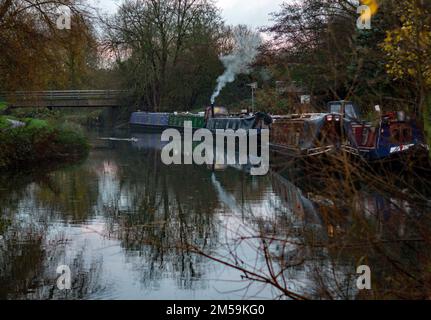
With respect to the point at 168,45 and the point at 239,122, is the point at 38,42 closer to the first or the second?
the point at 239,122

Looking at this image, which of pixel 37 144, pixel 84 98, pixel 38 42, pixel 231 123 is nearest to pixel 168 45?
pixel 84 98

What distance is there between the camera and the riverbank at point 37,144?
2092 cm

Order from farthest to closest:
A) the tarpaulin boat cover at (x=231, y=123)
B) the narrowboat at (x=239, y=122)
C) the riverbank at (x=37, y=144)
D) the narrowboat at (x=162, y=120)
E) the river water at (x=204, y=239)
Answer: the narrowboat at (x=162, y=120)
the tarpaulin boat cover at (x=231, y=123)
the narrowboat at (x=239, y=122)
the riverbank at (x=37, y=144)
the river water at (x=204, y=239)

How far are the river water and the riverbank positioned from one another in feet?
8.88

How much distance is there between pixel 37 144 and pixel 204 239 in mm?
14776

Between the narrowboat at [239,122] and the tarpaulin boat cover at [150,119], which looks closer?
the narrowboat at [239,122]

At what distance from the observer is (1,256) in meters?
8.68

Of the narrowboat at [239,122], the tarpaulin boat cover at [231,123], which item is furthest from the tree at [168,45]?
the tarpaulin boat cover at [231,123]

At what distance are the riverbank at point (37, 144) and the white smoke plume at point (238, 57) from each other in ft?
60.0

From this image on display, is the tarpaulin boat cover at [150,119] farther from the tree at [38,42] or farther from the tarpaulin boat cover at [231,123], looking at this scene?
the tree at [38,42]

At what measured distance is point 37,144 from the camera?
2317 centimetres
